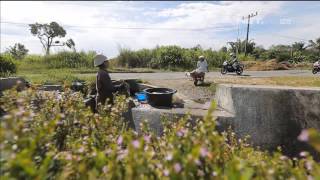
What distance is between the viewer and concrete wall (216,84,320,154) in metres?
6.66

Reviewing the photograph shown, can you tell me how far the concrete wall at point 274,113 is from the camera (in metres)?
6.66

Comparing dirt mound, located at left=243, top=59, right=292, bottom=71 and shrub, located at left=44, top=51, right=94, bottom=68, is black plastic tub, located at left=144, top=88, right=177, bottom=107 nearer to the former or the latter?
shrub, located at left=44, top=51, right=94, bottom=68

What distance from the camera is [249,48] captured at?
48.6 meters

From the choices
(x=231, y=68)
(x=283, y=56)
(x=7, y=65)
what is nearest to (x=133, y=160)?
(x=7, y=65)

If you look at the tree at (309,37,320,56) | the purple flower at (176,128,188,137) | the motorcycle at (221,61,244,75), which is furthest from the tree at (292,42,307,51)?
the purple flower at (176,128,188,137)

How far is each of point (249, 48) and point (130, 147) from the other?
156 feet

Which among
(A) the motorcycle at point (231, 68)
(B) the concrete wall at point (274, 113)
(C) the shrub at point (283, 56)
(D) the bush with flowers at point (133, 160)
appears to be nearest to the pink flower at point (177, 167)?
(D) the bush with flowers at point (133, 160)

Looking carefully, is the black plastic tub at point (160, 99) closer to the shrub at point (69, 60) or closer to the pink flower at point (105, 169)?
the pink flower at point (105, 169)

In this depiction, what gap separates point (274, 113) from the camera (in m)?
6.87

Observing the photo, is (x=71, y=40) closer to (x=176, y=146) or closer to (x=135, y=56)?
(x=135, y=56)

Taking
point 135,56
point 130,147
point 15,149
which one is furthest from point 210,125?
point 135,56

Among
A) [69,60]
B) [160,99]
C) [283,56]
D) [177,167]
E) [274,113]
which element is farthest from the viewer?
[283,56]

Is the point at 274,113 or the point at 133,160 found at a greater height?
the point at 133,160

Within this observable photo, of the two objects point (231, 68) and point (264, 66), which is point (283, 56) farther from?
point (231, 68)
